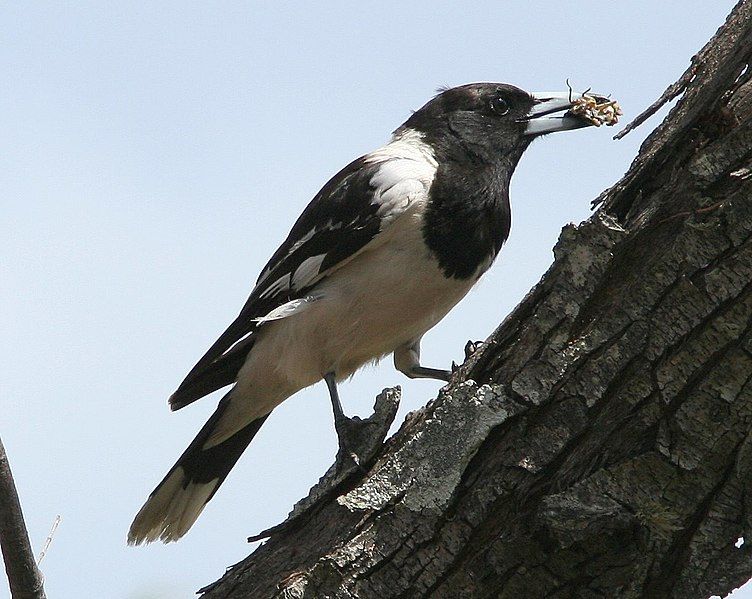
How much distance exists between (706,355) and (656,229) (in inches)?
13.0

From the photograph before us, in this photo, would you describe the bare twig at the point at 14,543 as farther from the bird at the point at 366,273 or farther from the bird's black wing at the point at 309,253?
the bird's black wing at the point at 309,253

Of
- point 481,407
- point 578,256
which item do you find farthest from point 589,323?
point 481,407

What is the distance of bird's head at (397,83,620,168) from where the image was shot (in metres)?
4.88

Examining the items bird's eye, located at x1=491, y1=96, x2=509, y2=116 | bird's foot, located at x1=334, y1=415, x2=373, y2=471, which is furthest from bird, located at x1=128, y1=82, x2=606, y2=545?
bird's foot, located at x1=334, y1=415, x2=373, y2=471

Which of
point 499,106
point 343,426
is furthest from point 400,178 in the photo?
point 343,426

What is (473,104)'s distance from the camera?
511cm

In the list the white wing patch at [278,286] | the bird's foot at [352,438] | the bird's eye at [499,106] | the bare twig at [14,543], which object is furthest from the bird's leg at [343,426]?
the bird's eye at [499,106]

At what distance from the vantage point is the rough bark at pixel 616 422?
7.06 ft

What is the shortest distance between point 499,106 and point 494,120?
9cm

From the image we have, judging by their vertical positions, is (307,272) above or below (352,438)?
above

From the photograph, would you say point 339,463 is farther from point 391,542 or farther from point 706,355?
point 706,355

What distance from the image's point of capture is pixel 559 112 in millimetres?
4977

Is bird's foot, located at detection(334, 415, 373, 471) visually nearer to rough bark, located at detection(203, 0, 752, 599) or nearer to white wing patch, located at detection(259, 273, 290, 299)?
Result: rough bark, located at detection(203, 0, 752, 599)

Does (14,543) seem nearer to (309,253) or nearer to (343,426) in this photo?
(343,426)
